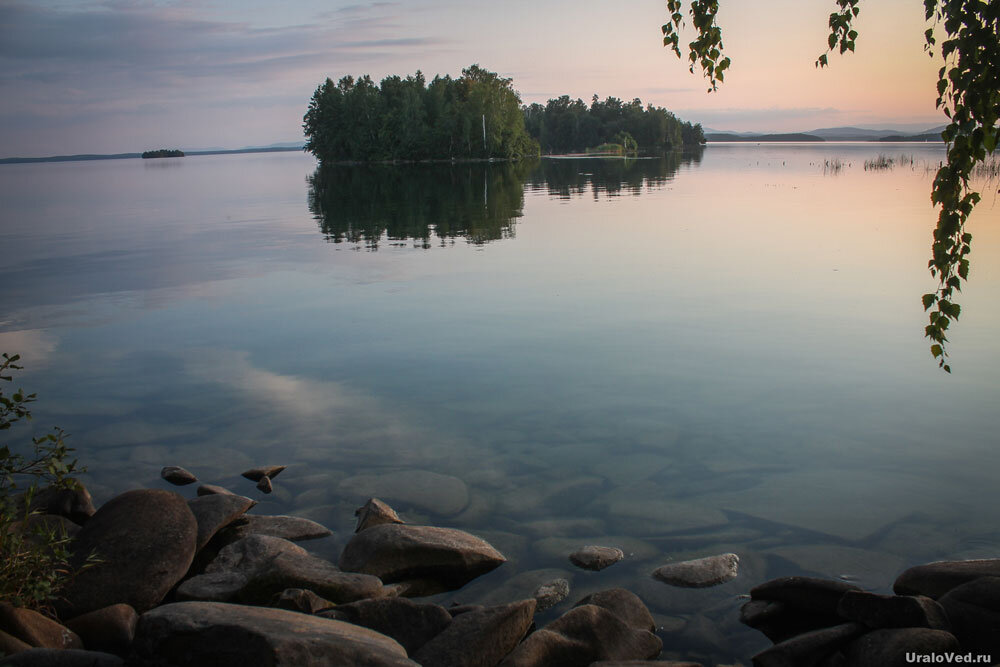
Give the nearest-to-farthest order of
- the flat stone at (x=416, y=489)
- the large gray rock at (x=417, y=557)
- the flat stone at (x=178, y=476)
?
1. the large gray rock at (x=417, y=557)
2. the flat stone at (x=416, y=489)
3. the flat stone at (x=178, y=476)

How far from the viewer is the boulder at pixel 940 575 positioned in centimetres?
515

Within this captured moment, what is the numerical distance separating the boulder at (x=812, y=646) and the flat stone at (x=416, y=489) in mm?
3261

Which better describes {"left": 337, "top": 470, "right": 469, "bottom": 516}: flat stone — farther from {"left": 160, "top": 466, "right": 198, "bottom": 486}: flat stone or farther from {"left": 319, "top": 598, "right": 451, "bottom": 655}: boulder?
{"left": 319, "top": 598, "right": 451, "bottom": 655}: boulder

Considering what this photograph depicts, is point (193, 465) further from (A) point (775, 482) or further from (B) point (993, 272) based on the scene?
(B) point (993, 272)

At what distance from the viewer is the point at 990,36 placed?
3697 millimetres

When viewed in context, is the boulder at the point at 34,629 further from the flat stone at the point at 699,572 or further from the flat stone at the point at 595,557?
the flat stone at the point at 699,572

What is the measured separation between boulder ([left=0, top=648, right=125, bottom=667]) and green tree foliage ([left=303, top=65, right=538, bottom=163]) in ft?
434

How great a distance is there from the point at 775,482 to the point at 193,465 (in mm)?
6249

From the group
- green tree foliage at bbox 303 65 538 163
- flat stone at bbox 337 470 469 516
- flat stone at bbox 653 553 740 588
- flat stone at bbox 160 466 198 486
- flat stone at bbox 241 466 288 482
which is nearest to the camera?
flat stone at bbox 653 553 740 588

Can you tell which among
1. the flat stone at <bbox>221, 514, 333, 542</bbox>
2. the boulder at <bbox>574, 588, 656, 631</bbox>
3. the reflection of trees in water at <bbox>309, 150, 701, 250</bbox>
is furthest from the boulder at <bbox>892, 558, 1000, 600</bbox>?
the reflection of trees in water at <bbox>309, 150, 701, 250</bbox>

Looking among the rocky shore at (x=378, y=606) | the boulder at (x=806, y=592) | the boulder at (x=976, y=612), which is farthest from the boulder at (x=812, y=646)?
the boulder at (x=976, y=612)

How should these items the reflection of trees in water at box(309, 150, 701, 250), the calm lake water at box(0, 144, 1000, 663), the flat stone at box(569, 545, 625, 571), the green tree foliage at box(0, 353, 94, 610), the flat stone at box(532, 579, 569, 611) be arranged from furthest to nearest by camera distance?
the reflection of trees in water at box(309, 150, 701, 250), the calm lake water at box(0, 144, 1000, 663), the flat stone at box(569, 545, 625, 571), the flat stone at box(532, 579, 569, 611), the green tree foliage at box(0, 353, 94, 610)

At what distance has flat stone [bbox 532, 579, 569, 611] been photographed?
18.4ft

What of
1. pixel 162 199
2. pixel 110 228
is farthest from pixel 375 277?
pixel 162 199
